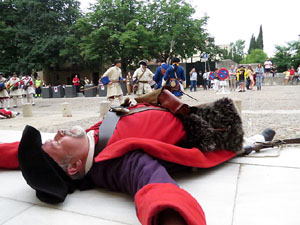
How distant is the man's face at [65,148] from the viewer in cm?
181

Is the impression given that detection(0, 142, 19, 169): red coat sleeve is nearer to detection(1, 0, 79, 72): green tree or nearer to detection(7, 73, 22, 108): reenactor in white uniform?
detection(7, 73, 22, 108): reenactor in white uniform

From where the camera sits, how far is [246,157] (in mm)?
2701

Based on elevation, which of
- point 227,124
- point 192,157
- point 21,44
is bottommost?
point 192,157

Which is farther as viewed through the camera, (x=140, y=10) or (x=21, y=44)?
(x=21, y=44)

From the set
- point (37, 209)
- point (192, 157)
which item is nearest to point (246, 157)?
point (192, 157)

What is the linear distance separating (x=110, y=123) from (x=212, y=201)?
38.1 inches

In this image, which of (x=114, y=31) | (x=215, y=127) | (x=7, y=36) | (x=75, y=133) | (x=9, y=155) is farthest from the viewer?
(x=7, y=36)

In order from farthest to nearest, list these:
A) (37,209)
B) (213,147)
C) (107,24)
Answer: (107,24)
(213,147)
(37,209)

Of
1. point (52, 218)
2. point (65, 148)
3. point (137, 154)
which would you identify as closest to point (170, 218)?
point (137, 154)

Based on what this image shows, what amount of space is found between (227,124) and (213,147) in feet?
0.92

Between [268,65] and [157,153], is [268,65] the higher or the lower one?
the higher one

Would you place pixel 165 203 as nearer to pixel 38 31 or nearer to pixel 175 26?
pixel 175 26

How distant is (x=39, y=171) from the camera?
1.79 m

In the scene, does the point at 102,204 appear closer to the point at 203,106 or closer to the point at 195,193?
the point at 195,193
